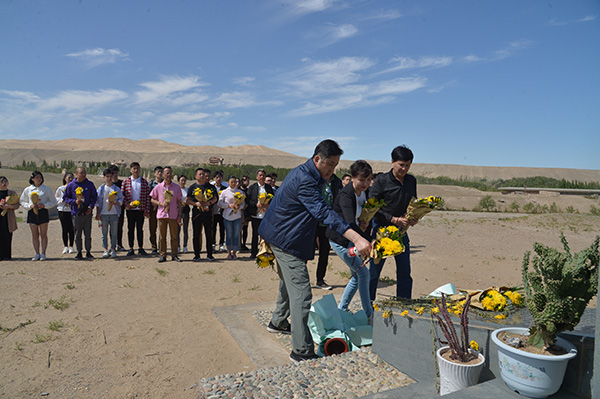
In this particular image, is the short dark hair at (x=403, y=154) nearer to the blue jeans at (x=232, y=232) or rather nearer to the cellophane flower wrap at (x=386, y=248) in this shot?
the cellophane flower wrap at (x=386, y=248)

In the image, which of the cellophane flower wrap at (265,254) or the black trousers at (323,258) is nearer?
the cellophane flower wrap at (265,254)

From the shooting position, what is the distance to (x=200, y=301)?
6871mm

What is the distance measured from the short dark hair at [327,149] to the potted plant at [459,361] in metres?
1.80

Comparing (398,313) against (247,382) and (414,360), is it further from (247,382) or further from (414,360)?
(247,382)

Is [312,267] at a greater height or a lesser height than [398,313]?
lesser

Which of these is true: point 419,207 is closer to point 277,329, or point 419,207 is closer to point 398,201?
point 398,201

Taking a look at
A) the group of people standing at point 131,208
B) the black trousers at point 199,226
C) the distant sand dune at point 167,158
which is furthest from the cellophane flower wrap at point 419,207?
the distant sand dune at point 167,158

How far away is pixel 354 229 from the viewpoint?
17.7ft

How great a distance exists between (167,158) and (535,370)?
103712 mm

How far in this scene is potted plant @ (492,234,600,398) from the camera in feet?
9.47

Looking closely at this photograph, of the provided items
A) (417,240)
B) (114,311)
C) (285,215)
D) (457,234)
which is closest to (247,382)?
(285,215)

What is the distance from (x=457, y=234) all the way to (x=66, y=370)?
48.7 ft

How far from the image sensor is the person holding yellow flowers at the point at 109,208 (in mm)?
9906

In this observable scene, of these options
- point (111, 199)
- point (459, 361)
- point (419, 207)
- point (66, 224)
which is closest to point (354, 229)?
point (419, 207)
